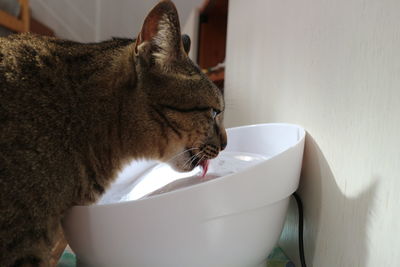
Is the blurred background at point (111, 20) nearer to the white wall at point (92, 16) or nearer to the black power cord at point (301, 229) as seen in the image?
the white wall at point (92, 16)

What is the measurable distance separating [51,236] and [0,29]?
2357mm

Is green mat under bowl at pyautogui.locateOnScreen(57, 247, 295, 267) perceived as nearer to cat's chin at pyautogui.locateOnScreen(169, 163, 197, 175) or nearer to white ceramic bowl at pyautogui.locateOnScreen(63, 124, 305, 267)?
white ceramic bowl at pyautogui.locateOnScreen(63, 124, 305, 267)

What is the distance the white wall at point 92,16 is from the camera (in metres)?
3.45

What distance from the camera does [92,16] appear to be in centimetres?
375

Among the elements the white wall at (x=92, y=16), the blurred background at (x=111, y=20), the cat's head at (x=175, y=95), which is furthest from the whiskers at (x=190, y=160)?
the white wall at (x=92, y=16)

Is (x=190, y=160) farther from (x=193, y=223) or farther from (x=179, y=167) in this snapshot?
(x=193, y=223)

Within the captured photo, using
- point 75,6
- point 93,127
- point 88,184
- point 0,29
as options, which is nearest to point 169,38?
point 93,127

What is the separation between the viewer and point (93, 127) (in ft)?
2.21

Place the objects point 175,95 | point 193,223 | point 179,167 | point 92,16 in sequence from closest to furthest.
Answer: point 193,223 < point 175,95 < point 179,167 < point 92,16

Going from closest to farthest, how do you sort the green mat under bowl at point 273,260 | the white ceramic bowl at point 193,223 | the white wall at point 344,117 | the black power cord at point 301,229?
the white wall at point 344,117 < the white ceramic bowl at point 193,223 < the black power cord at point 301,229 < the green mat under bowl at point 273,260

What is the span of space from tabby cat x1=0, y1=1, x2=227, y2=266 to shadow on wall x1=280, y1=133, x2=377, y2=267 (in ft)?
0.76

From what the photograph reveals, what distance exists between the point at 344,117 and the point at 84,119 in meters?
0.48

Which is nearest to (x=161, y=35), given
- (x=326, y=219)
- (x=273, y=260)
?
(x=326, y=219)

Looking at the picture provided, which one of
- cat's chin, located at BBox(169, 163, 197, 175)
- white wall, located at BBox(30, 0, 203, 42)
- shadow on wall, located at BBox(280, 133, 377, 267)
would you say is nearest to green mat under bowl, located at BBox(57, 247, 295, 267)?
shadow on wall, located at BBox(280, 133, 377, 267)
